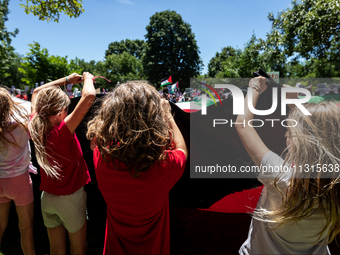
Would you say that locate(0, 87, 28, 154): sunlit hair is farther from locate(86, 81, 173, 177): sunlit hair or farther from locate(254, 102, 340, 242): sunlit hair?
locate(254, 102, 340, 242): sunlit hair

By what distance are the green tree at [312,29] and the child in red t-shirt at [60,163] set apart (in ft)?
35.7

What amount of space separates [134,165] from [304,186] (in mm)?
919

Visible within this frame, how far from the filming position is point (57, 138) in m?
1.64

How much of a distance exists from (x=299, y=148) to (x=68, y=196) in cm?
180

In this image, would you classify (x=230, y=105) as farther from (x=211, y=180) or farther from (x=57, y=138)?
(x=57, y=138)

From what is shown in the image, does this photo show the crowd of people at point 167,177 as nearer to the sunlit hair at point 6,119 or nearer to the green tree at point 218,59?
the sunlit hair at point 6,119

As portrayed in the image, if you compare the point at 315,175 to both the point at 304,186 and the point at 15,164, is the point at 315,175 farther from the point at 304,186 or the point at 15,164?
the point at 15,164

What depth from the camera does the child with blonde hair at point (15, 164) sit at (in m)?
1.96

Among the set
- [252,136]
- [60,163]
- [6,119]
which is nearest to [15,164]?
[6,119]

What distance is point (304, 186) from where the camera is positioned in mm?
1092

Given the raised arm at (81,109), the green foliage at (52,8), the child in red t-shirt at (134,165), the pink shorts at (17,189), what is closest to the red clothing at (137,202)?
the child in red t-shirt at (134,165)

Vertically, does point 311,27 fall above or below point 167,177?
above

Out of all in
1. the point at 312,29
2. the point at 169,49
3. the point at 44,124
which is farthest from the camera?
the point at 169,49

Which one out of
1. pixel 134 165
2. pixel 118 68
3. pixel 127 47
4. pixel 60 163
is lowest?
pixel 60 163
